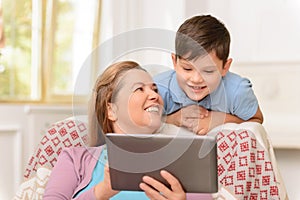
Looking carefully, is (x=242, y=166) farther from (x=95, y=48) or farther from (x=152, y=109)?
(x=95, y=48)

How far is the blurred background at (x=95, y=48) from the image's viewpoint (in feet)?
9.62

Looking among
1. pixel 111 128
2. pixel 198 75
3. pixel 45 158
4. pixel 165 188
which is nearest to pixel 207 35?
pixel 198 75

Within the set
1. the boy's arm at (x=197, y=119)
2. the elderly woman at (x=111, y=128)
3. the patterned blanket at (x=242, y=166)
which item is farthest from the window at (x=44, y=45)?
the boy's arm at (x=197, y=119)

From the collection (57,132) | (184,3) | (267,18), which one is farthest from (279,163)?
(57,132)

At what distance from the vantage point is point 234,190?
188 centimetres

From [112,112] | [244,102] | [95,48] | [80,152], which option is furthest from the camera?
[95,48]

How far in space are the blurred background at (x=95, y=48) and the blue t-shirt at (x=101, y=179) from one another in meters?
1.11

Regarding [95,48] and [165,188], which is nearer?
[165,188]

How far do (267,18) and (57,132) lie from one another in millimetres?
1368

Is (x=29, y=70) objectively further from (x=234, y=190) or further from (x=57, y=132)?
(x=234, y=190)

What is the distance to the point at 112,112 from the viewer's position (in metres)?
1.76

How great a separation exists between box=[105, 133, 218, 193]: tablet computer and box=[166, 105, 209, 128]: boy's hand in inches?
5.9

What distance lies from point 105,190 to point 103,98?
0.25 meters

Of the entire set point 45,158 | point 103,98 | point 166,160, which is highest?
point 103,98
